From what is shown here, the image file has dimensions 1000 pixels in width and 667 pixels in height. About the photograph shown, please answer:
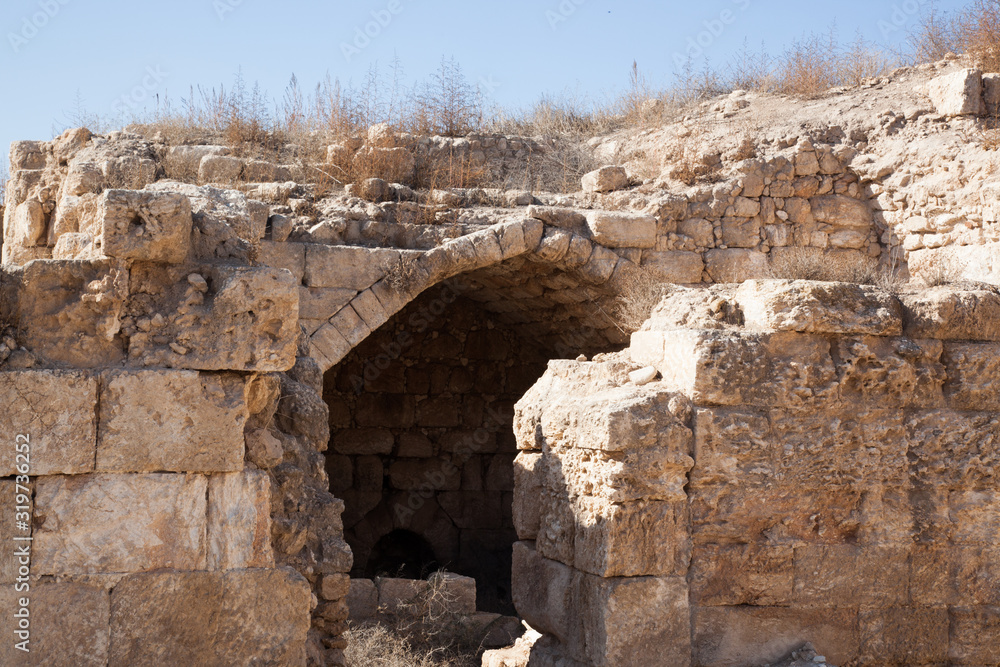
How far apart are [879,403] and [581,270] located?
472cm

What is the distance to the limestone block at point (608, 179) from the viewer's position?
9445 millimetres

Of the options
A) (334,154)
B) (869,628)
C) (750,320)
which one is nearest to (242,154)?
(334,154)

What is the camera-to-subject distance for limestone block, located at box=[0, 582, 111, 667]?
9.29 feet

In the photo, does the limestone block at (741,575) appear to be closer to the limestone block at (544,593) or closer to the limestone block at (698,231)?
the limestone block at (544,593)

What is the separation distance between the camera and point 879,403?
4.18 meters

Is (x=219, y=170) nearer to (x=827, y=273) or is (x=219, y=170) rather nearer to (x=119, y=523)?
(x=827, y=273)

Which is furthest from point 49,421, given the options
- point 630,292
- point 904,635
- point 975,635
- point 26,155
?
point 26,155

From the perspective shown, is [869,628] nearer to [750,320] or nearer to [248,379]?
[750,320]

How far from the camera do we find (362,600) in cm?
691

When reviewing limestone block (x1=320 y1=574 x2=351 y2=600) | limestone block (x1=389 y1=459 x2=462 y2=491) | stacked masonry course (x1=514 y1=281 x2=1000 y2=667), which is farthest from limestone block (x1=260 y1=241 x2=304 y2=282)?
limestone block (x1=320 y1=574 x2=351 y2=600)

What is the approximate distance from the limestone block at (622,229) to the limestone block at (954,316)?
4.49 m

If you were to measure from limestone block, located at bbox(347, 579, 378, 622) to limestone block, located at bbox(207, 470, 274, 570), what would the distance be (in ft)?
12.9

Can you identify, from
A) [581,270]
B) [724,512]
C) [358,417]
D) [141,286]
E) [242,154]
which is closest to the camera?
[141,286]

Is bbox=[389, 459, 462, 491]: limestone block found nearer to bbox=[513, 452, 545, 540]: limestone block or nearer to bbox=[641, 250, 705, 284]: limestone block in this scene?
bbox=[641, 250, 705, 284]: limestone block
